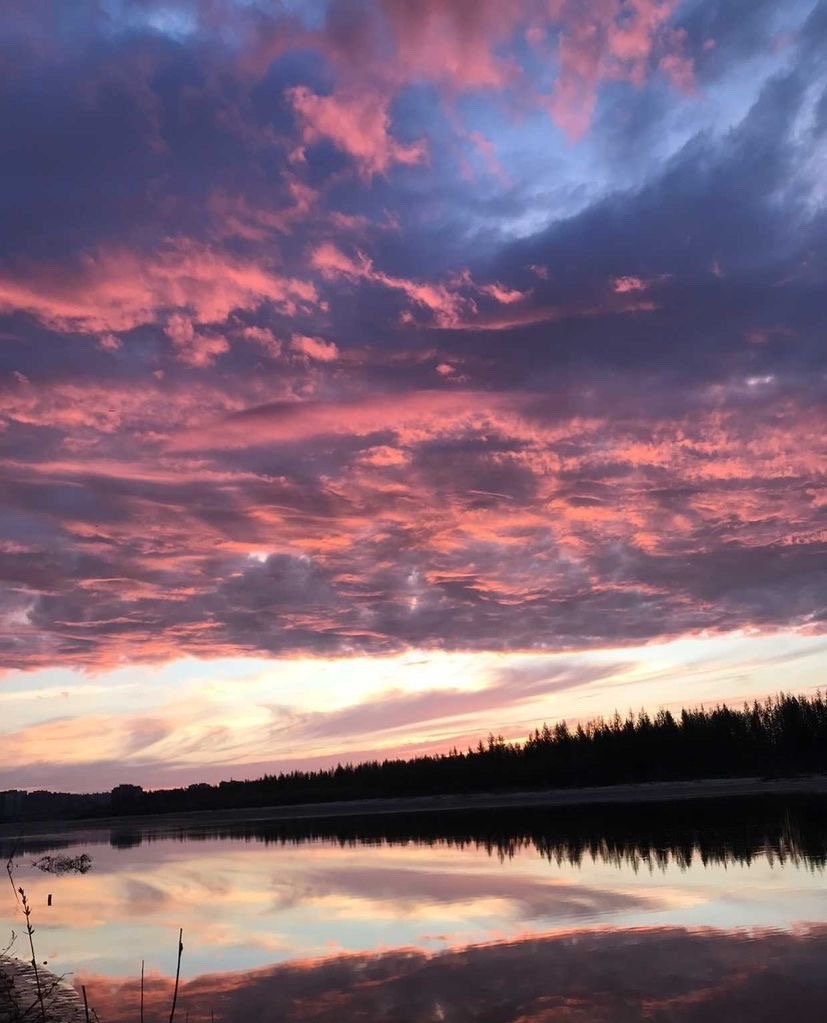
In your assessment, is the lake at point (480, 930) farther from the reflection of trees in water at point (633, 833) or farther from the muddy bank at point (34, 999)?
the muddy bank at point (34, 999)

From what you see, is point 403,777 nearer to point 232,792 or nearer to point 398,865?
point 232,792

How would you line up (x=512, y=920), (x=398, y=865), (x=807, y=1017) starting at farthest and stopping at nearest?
1. (x=398, y=865)
2. (x=512, y=920)
3. (x=807, y=1017)

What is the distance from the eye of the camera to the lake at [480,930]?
13.0 meters

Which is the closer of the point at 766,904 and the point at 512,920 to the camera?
the point at 766,904

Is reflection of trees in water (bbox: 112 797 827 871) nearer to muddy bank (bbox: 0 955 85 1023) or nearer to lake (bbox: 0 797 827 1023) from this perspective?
lake (bbox: 0 797 827 1023)

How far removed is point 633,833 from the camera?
35.4 m

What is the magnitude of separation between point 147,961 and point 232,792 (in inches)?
5962

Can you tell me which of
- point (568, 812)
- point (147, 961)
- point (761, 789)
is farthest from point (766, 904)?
point (761, 789)

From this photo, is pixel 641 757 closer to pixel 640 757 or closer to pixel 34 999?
pixel 640 757

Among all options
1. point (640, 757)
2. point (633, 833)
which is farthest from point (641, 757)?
point (633, 833)

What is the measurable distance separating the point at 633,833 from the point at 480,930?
18701mm

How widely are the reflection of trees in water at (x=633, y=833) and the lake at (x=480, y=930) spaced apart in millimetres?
231

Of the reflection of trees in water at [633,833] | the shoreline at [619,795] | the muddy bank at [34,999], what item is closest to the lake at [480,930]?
the reflection of trees in water at [633,833]

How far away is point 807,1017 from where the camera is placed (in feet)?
35.9
